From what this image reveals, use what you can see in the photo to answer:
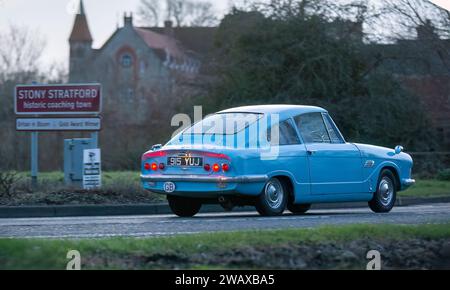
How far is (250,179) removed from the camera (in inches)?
501

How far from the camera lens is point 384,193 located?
15219mm

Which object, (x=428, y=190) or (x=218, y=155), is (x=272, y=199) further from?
(x=428, y=190)

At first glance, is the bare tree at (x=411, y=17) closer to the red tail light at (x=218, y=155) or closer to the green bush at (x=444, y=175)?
the green bush at (x=444, y=175)

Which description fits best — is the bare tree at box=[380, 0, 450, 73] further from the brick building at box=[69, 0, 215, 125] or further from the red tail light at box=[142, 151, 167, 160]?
the red tail light at box=[142, 151, 167, 160]

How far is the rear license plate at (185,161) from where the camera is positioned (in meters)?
12.9

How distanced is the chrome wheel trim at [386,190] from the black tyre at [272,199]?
89.6 inches

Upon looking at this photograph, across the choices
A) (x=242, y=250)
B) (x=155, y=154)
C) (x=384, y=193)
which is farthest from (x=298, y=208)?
(x=242, y=250)

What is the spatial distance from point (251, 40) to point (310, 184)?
2145 centimetres

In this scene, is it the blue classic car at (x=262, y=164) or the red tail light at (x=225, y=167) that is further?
the blue classic car at (x=262, y=164)

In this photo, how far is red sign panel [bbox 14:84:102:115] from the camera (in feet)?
68.4

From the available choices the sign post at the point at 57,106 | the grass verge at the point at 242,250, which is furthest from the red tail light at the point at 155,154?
the sign post at the point at 57,106

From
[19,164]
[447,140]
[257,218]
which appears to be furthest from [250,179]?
[19,164]

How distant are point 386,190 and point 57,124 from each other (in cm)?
916

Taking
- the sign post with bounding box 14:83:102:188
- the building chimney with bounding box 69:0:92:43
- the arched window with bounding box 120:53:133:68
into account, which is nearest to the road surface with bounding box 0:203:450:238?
the sign post with bounding box 14:83:102:188
